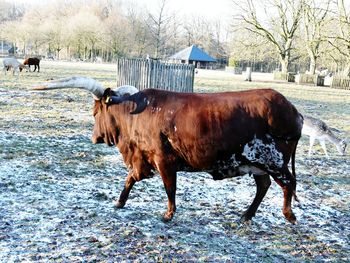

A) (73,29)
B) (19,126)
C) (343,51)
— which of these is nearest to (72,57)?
(73,29)

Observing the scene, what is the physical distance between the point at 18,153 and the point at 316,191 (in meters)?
5.22

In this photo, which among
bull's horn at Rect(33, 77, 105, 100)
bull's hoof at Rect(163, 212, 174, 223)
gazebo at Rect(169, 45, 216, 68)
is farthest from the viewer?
gazebo at Rect(169, 45, 216, 68)

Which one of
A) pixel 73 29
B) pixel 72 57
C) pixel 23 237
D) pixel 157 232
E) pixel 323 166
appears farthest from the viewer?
pixel 72 57

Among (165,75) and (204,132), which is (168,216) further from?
(165,75)

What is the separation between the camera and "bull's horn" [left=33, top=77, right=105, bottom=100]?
158 inches

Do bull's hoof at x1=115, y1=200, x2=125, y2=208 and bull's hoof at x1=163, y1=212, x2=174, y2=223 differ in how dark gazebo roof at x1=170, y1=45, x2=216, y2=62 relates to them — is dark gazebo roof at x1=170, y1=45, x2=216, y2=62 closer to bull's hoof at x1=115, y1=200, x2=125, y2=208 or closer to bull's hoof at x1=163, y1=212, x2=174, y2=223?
bull's hoof at x1=115, y1=200, x2=125, y2=208

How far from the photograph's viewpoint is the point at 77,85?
4340mm

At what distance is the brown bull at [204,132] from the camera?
164 inches

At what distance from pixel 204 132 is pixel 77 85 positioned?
5.04 feet

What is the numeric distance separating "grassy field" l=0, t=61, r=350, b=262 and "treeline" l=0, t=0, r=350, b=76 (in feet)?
107

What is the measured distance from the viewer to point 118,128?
4.76m

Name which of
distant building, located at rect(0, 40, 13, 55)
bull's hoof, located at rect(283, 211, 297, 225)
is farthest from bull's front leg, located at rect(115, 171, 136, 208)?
distant building, located at rect(0, 40, 13, 55)

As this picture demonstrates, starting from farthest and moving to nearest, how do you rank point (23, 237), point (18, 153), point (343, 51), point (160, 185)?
1. point (343, 51)
2. point (18, 153)
3. point (160, 185)
4. point (23, 237)

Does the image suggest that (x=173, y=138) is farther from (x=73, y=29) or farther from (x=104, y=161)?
(x=73, y=29)
